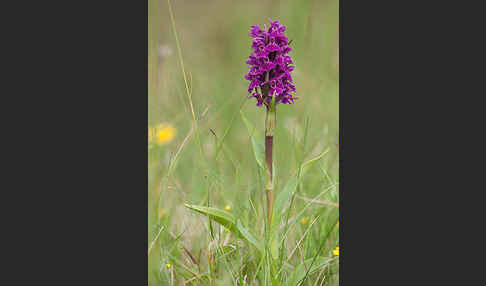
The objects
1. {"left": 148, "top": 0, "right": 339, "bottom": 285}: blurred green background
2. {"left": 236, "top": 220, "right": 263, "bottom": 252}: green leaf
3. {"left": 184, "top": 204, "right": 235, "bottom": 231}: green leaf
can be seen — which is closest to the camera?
{"left": 184, "top": 204, "right": 235, "bottom": 231}: green leaf

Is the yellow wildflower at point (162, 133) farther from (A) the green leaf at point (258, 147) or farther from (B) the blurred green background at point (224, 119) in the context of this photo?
(A) the green leaf at point (258, 147)

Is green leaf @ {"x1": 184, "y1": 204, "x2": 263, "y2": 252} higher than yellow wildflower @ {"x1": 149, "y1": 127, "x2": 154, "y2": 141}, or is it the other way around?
yellow wildflower @ {"x1": 149, "y1": 127, "x2": 154, "y2": 141}

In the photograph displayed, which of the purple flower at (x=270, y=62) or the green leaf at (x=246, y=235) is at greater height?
the purple flower at (x=270, y=62)

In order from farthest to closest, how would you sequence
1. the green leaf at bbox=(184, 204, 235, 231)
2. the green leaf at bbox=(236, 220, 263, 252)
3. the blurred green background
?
the blurred green background → the green leaf at bbox=(236, 220, 263, 252) → the green leaf at bbox=(184, 204, 235, 231)

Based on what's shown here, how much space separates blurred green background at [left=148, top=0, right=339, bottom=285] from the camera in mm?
3178

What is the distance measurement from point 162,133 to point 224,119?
0.48 metres

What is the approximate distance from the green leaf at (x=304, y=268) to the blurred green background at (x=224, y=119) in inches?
5.9

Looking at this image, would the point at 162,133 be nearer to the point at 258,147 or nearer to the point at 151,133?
the point at 151,133

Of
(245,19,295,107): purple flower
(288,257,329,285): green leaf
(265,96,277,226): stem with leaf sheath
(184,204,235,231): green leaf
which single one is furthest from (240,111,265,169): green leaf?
(288,257,329,285): green leaf

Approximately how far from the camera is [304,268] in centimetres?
294

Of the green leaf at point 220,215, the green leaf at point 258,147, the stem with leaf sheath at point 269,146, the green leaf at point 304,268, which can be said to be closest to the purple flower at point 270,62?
the stem with leaf sheath at point 269,146

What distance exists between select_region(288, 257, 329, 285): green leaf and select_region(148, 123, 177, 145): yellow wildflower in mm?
1232

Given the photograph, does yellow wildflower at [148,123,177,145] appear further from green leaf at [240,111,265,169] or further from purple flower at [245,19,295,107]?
purple flower at [245,19,295,107]

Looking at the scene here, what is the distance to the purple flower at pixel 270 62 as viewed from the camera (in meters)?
2.75
